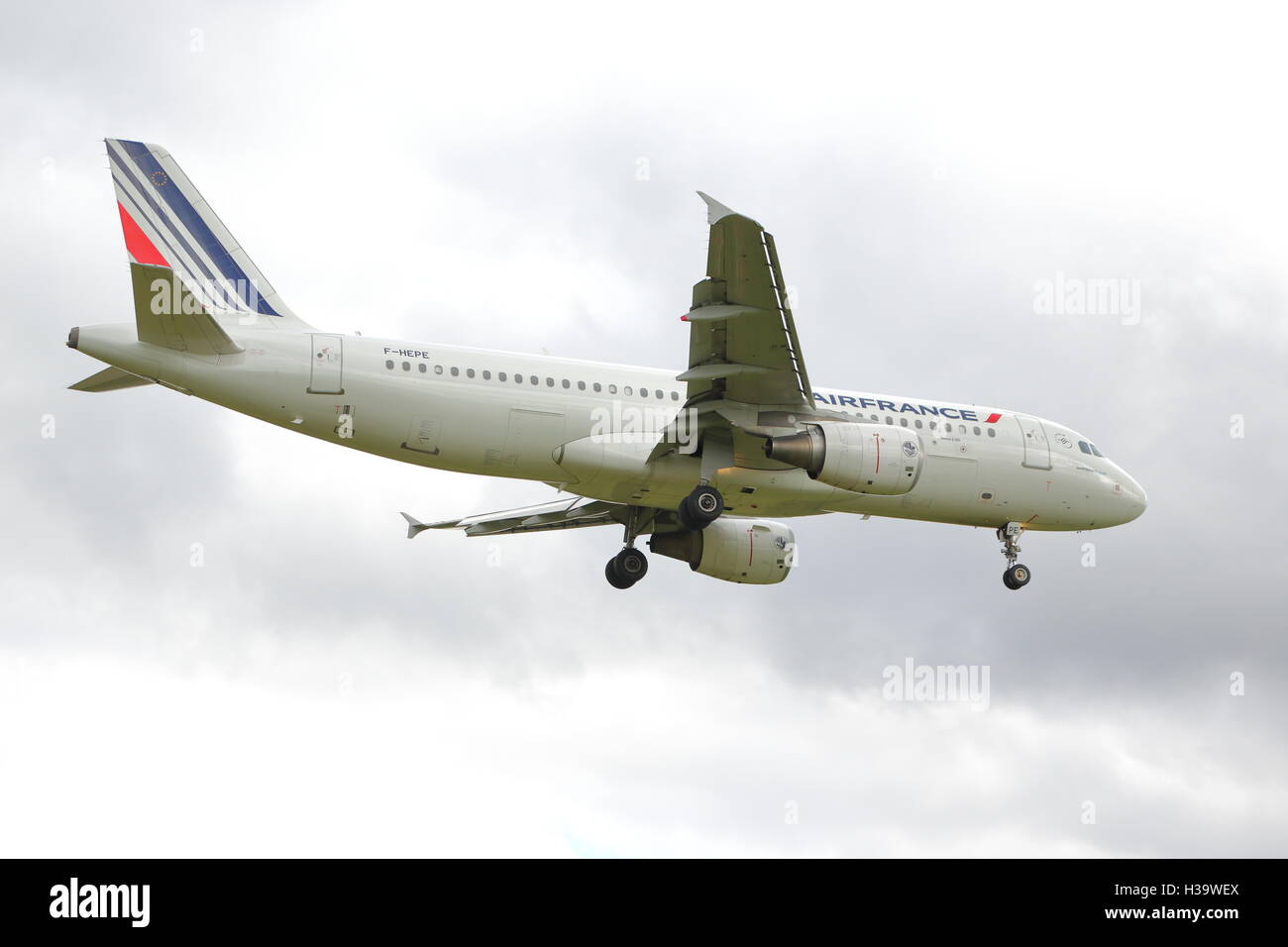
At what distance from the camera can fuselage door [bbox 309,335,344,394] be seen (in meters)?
24.7

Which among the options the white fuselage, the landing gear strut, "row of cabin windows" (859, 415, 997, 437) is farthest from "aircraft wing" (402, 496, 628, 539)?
"row of cabin windows" (859, 415, 997, 437)

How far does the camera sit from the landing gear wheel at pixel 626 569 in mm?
30859

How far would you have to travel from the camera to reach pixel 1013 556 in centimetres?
3012

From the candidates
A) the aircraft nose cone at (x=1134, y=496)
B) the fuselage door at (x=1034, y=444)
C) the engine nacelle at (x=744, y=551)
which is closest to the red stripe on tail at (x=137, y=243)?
the engine nacelle at (x=744, y=551)

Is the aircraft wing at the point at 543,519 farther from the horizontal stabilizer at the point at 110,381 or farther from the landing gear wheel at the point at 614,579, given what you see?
the horizontal stabilizer at the point at 110,381

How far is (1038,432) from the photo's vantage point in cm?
3047

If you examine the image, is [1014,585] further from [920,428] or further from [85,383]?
[85,383]

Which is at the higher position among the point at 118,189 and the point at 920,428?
the point at 118,189

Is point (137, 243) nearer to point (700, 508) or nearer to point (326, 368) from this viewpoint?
point (326, 368)

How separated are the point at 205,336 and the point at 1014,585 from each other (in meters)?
17.2

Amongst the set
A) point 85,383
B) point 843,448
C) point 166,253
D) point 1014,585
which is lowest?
point 1014,585

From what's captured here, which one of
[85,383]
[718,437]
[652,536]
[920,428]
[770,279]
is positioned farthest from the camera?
[652,536]

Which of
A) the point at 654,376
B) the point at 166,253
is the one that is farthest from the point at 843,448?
the point at 166,253

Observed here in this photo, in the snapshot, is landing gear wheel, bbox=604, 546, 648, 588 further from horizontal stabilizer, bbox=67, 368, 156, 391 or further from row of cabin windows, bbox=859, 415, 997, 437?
horizontal stabilizer, bbox=67, 368, 156, 391
